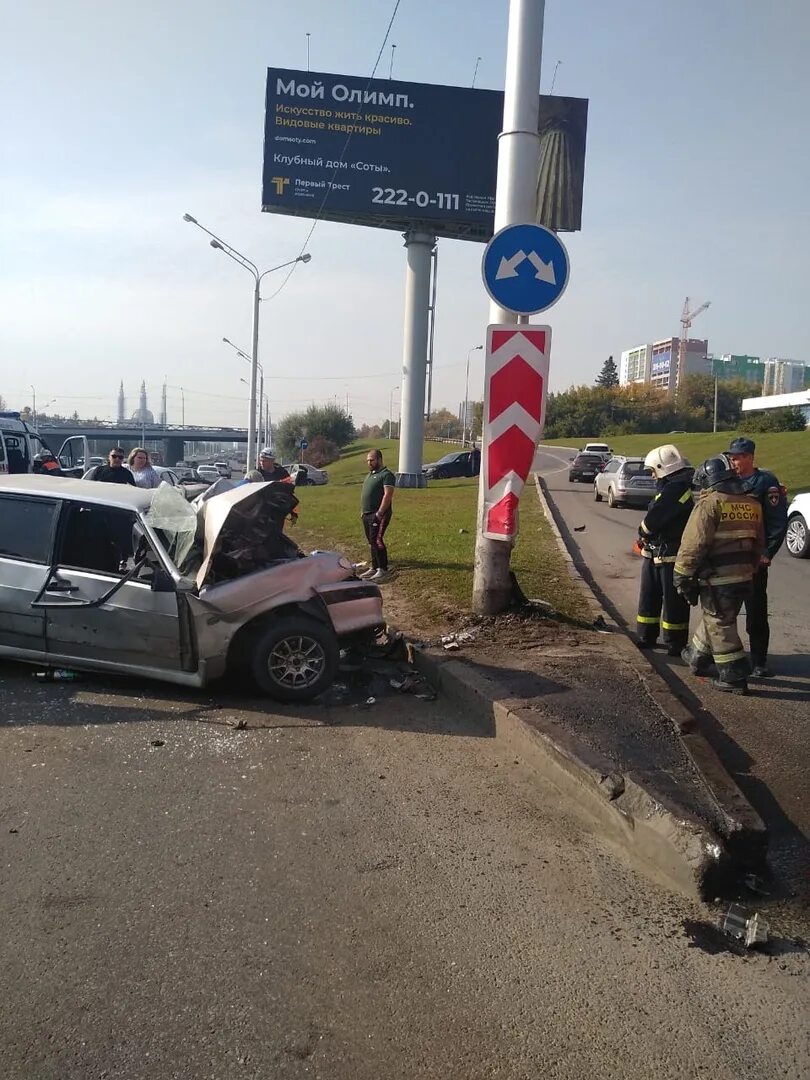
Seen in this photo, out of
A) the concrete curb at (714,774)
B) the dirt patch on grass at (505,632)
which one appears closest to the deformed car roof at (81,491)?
the dirt patch on grass at (505,632)

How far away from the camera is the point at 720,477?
6191 mm

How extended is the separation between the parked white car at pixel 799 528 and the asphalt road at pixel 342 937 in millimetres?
11186

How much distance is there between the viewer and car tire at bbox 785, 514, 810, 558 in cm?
1421

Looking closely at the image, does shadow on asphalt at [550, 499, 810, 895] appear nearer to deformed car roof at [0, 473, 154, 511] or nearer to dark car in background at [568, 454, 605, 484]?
deformed car roof at [0, 473, 154, 511]

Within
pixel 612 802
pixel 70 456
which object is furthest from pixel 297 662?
pixel 70 456

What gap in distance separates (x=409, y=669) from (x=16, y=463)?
1490 cm

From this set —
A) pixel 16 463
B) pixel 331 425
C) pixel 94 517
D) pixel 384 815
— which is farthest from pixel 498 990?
pixel 331 425

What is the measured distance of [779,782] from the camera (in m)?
4.61

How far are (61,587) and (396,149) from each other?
29.4 m

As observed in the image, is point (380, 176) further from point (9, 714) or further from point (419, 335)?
point (9, 714)

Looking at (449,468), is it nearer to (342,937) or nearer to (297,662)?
(297,662)

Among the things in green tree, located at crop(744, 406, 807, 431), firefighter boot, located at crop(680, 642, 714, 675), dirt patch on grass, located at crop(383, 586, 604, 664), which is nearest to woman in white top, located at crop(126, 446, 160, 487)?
dirt patch on grass, located at crop(383, 586, 604, 664)

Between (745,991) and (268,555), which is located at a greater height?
(268,555)

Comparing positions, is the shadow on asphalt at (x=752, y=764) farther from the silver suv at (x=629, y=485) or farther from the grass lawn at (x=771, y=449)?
the grass lawn at (x=771, y=449)
